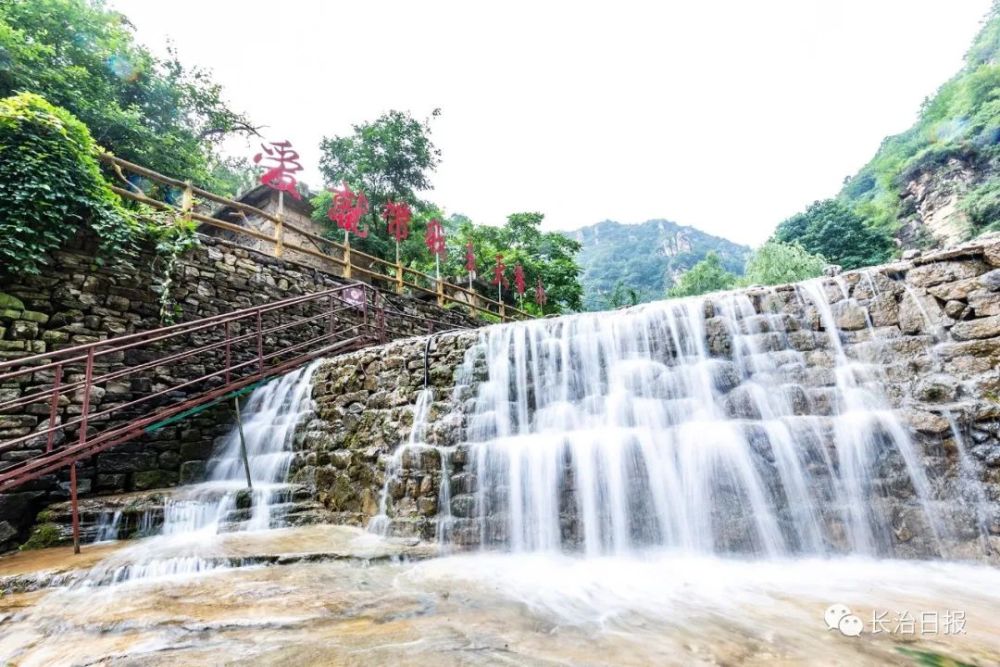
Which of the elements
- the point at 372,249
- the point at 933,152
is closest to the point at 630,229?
the point at 933,152

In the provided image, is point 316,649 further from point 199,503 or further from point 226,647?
point 199,503

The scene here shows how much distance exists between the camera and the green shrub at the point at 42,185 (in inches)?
196

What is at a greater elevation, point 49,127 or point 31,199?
point 49,127

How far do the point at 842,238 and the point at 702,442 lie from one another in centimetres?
2192

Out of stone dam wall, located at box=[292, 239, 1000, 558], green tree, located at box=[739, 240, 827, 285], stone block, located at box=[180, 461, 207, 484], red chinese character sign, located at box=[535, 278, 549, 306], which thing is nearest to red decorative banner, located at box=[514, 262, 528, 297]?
red chinese character sign, located at box=[535, 278, 549, 306]

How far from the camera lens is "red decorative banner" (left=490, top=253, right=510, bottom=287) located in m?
17.7

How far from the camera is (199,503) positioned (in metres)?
4.38

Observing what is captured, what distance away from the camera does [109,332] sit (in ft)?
19.1

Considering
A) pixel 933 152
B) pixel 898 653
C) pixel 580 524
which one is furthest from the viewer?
pixel 933 152

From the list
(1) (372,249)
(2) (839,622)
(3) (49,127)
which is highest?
(1) (372,249)

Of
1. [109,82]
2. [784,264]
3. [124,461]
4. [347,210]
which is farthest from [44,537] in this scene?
[784,264]

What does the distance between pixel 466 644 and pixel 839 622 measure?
67.9 inches

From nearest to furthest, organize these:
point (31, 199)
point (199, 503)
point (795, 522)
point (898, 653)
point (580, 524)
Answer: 1. point (898, 653)
2. point (795, 522)
3. point (580, 524)
4. point (199, 503)
5. point (31, 199)

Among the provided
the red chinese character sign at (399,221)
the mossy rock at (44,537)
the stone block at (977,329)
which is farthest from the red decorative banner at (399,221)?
the stone block at (977,329)
